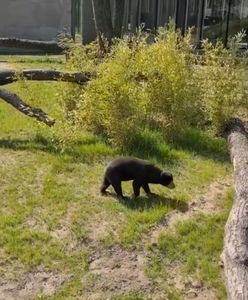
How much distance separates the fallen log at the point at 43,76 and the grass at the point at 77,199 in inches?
14.7

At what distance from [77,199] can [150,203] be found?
744mm

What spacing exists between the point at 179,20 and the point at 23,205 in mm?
11217

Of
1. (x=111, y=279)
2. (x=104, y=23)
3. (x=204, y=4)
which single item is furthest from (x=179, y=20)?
(x=111, y=279)

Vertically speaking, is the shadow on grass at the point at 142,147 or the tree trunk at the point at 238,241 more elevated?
the tree trunk at the point at 238,241

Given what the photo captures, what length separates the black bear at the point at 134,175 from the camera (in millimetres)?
5379

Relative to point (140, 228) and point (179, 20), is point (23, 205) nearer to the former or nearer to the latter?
point (140, 228)

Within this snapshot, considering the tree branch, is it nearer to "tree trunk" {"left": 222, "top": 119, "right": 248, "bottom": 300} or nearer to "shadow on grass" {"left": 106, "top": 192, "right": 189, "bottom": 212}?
"shadow on grass" {"left": 106, "top": 192, "right": 189, "bottom": 212}

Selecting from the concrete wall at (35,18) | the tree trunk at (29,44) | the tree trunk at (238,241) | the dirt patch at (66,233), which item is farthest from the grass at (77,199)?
the concrete wall at (35,18)

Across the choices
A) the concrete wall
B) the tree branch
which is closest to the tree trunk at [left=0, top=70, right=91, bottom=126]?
the tree branch

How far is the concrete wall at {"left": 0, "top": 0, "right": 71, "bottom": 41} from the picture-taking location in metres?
19.8

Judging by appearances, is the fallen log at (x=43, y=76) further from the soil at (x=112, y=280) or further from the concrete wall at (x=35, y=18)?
the concrete wall at (x=35, y=18)

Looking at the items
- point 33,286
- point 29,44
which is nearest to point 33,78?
point 33,286

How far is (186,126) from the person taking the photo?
24.2 ft

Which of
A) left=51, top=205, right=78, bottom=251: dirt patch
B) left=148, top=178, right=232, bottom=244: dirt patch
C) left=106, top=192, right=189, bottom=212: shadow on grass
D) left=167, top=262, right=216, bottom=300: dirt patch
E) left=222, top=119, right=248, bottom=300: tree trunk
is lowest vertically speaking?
left=167, top=262, right=216, bottom=300: dirt patch
